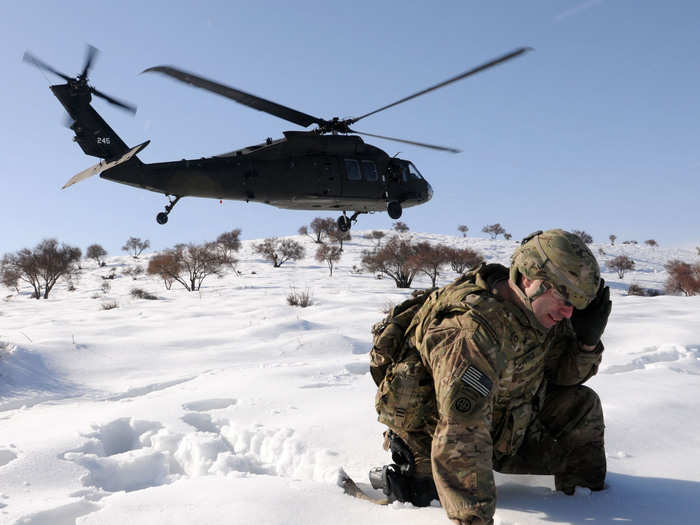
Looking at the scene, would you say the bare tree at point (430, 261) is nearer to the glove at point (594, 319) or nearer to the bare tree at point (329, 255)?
the bare tree at point (329, 255)

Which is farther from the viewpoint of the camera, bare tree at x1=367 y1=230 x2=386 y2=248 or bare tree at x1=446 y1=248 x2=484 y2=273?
bare tree at x1=367 y1=230 x2=386 y2=248

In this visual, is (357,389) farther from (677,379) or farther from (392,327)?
(677,379)

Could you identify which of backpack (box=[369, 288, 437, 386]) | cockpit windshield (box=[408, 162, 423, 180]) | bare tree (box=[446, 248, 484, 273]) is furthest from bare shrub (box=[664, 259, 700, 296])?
backpack (box=[369, 288, 437, 386])

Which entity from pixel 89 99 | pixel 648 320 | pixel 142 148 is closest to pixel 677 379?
pixel 648 320

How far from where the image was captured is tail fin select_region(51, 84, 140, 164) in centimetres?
1156

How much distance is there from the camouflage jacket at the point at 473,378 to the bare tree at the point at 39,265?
96.6ft

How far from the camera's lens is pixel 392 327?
2279 mm

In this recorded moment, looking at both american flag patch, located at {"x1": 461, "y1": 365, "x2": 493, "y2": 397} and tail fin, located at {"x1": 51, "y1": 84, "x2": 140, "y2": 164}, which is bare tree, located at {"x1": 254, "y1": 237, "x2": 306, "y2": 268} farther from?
american flag patch, located at {"x1": 461, "y1": 365, "x2": 493, "y2": 397}

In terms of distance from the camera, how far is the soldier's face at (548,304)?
1.86 metres

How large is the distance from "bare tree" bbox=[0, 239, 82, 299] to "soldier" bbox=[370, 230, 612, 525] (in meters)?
29.4

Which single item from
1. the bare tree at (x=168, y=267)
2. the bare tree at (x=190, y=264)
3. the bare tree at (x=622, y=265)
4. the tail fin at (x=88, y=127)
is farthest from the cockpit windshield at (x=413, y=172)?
the bare tree at (x=622, y=265)

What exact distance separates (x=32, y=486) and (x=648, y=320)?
7.98 meters

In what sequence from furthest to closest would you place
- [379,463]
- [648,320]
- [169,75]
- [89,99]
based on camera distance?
[89,99], [169,75], [648,320], [379,463]

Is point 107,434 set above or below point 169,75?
below
